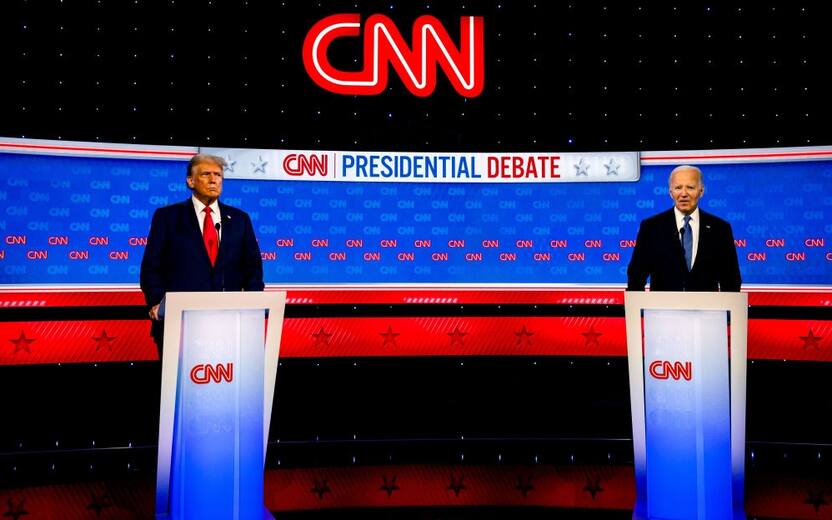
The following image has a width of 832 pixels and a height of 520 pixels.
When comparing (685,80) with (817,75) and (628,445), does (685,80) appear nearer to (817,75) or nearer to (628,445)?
(817,75)

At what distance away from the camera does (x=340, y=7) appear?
5547 mm

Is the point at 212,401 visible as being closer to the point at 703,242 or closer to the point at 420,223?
the point at 703,242

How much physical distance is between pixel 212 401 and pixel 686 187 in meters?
2.28

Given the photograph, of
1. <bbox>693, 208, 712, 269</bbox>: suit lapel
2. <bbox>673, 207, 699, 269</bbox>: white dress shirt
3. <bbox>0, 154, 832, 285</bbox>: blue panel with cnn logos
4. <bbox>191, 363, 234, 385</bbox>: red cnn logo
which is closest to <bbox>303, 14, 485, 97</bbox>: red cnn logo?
<bbox>0, 154, 832, 285</bbox>: blue panel with cnn logos

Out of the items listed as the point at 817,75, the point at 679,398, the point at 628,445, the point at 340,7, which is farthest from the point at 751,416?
the point at 340,7

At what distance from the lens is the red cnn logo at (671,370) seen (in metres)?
2.43

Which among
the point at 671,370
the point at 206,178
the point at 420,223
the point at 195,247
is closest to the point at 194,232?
the point at 195,247

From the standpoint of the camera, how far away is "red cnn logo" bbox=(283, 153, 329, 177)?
5.45 m

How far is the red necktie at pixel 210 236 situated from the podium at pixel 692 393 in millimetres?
1896

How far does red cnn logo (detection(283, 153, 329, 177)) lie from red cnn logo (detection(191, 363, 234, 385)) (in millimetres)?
3277

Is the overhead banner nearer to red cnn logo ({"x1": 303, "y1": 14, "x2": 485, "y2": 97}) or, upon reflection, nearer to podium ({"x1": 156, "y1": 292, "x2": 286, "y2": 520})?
red cnn logo ({"x1": 303, "y1": 14, "x2": 485, "y2": 97})

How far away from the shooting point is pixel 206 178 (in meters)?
3.09

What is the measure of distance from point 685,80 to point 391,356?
335cm

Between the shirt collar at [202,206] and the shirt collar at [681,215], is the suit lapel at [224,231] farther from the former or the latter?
the shirt collar at [681,215]
